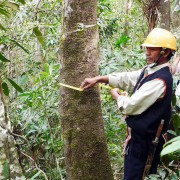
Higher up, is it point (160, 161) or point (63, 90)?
point (63, 90)

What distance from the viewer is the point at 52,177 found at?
9.89 feet

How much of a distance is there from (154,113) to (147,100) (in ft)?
0.36

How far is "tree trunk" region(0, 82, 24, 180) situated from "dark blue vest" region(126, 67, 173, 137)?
2.76ft

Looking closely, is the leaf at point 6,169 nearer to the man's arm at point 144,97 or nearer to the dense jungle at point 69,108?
the dense jungle at point 69,108

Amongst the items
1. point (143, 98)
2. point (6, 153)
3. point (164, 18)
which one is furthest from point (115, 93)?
point (164, 18)

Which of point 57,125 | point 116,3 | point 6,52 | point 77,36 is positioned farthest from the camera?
point 116,3

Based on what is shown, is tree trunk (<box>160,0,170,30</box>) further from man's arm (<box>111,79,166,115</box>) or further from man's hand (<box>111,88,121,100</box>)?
man's arm (<box>111,79,166,115</box>)

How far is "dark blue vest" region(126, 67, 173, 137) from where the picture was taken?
7.26ft

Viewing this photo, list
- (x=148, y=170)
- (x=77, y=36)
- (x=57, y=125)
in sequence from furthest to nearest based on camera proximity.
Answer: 1. (x=57, y=125)
2. (x=148, y=170)
3. (x=77, y=36)

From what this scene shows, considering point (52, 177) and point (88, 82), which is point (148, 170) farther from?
point (52, 177)

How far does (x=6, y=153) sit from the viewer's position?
169 centimetres

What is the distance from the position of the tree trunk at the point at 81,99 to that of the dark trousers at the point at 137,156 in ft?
0.74

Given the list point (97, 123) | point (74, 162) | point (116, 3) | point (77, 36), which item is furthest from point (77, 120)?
point (116, 3)

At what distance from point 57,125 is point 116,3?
7059mm
